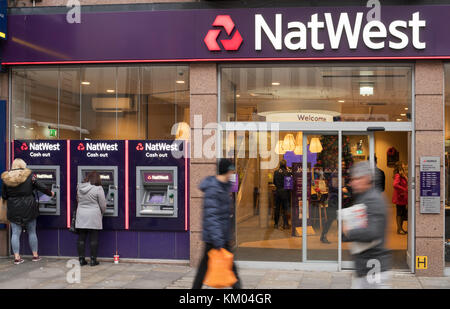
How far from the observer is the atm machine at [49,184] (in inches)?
376

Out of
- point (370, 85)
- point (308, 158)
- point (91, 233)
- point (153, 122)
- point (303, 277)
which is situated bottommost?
point (303, 277)

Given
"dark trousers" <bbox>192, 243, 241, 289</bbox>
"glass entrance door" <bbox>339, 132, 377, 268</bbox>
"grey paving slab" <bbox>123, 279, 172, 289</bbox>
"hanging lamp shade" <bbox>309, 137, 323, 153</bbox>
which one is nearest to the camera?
"dark trousers" <bbox>192, 243, 241, 289</bbox>

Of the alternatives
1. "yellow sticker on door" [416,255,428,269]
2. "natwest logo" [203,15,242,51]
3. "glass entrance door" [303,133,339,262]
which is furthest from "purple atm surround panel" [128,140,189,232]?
"yellow sticker on door" [416,255,428,269]

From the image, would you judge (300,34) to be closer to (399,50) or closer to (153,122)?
(399,50)

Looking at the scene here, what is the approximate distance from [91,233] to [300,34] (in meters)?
4.88

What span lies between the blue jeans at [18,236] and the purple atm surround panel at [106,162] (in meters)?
0.77

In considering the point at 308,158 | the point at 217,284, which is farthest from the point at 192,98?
the point at 217,284

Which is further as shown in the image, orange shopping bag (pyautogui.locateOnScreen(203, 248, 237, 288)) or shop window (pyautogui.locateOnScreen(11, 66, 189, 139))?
shop window (pyautogui.locateOnScreen(11, 66, 189, 139))

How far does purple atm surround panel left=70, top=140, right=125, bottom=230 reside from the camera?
366 inches

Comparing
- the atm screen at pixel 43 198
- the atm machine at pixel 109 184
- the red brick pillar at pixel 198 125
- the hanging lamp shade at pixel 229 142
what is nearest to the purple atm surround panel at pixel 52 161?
the atm screen at pixel 43 198

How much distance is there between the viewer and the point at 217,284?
17.8 ft

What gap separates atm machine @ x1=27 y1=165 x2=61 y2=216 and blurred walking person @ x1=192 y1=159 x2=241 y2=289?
467 centimetres

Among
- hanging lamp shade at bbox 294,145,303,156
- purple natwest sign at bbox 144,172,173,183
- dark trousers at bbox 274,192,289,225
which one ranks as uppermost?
hanging lamp shade at bbox 294,145,303,156

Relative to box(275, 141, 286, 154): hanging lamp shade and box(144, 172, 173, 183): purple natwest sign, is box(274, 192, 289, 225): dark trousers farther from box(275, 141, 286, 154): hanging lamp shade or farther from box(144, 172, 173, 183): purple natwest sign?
box(144, 172, 173, 183): purple natwest sign
